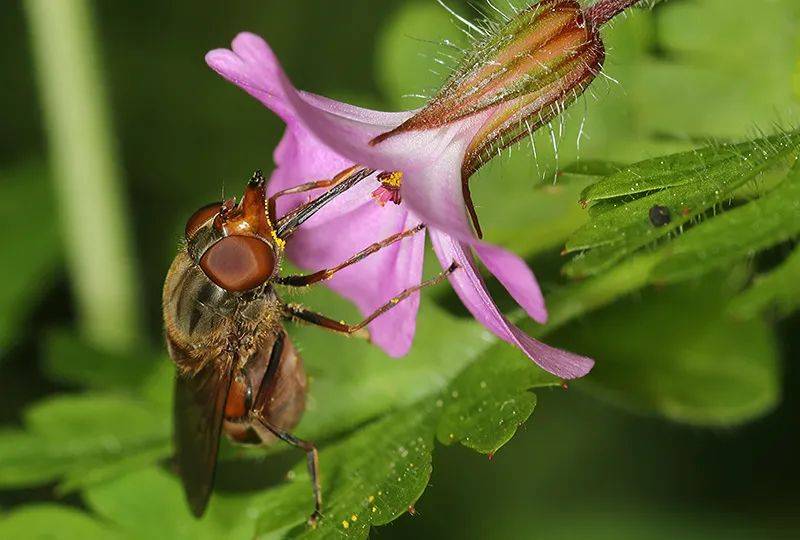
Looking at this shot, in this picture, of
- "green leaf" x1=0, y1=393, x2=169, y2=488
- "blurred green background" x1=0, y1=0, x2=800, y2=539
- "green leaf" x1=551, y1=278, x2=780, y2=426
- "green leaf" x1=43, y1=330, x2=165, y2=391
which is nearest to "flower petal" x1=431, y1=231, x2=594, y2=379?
"blurred green background" x1=0, y1=0, x2=800, y2=539

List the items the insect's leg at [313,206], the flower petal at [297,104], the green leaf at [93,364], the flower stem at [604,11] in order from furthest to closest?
the green leaf at [93,364] < the insect's leg at [313,206] < the flower stem at [604,11] < the flower petal at [297,104]

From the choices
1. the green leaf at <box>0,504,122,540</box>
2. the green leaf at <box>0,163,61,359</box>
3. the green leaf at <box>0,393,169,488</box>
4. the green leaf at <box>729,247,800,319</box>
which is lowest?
the green leaf at <box>0,163,61,359</box>

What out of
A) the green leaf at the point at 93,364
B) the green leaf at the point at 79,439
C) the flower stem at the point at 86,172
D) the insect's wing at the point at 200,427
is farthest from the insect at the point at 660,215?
the flower stem at the point at 86,172

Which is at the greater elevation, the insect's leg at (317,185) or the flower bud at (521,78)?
the flower bud at (521,78)

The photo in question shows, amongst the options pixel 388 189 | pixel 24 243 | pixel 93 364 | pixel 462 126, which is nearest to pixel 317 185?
pixel 388 189

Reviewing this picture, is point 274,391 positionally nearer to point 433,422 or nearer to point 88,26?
point 433,422

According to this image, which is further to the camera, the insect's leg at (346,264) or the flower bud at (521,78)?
the insect's leg at (346,264)

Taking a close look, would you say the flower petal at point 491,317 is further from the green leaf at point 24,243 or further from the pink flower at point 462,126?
the green leaf at point 24,243

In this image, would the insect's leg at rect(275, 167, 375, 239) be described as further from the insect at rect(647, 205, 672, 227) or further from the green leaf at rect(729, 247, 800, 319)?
the green leaf at rect(729, 247, 800, 319)
